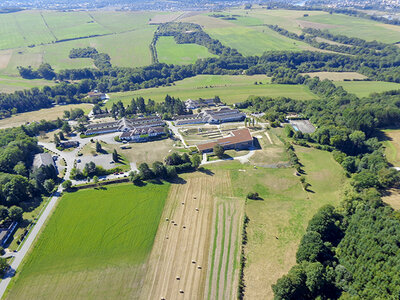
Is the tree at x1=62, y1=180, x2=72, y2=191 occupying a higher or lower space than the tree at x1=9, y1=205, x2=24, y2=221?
lower

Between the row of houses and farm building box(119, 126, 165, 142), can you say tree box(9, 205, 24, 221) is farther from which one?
the row of houses


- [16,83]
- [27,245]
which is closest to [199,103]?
[27,245]

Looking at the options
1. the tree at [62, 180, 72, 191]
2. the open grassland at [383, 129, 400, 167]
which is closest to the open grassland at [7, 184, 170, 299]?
the tree at [62, 180, 72, 191]

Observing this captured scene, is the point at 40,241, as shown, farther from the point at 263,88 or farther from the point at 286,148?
the point at 263,88

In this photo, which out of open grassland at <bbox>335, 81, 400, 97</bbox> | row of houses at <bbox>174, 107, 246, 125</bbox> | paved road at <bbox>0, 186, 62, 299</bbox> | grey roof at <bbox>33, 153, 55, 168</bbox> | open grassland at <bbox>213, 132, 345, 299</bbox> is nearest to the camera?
paved road at <bbox>0, 186, 62, 299</bbox>

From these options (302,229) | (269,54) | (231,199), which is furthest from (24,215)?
(269,54)

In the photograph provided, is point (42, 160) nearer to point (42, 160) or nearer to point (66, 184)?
point (42, 160)
